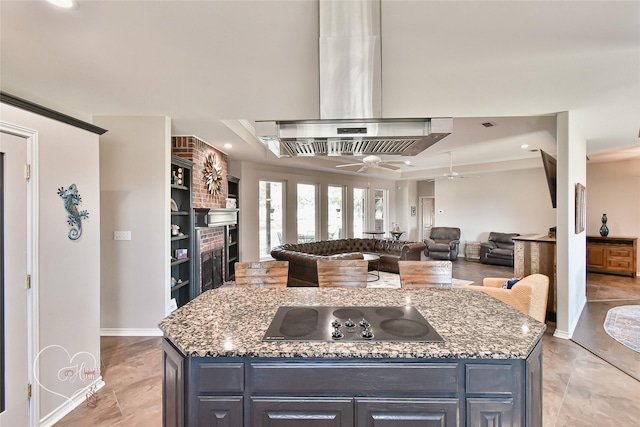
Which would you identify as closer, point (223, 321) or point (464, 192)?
point (223, 321)

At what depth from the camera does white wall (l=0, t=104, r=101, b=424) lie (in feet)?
6.20

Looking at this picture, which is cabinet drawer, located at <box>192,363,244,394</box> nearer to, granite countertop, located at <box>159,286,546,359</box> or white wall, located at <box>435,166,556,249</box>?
granite countertop, located at <box>159,286,546,359</box>

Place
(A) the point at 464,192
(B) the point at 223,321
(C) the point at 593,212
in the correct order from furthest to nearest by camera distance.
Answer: (A) the point at 464,192 < (C) the point at 593,212 < (B) the point at 223,321

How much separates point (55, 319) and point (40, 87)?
7.01 ft

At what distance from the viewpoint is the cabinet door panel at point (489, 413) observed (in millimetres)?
1177

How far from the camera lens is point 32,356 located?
1.83 metres

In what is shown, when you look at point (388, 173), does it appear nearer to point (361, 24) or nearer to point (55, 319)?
point (361, 24)

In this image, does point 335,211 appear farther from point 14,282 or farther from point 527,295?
point 14,282

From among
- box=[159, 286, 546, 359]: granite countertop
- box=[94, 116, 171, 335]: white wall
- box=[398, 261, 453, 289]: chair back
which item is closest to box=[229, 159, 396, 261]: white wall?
box=[94, 116, 171, 335]: white wall

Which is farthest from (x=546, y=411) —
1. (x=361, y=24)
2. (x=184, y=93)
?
(x=184, y=93)

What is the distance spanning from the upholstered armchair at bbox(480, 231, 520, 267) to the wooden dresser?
1464 mm

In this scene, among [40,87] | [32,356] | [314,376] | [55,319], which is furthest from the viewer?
[40,87]

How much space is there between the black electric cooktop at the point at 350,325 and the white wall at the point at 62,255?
1651 millimetres

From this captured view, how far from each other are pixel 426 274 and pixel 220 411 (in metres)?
1.78
